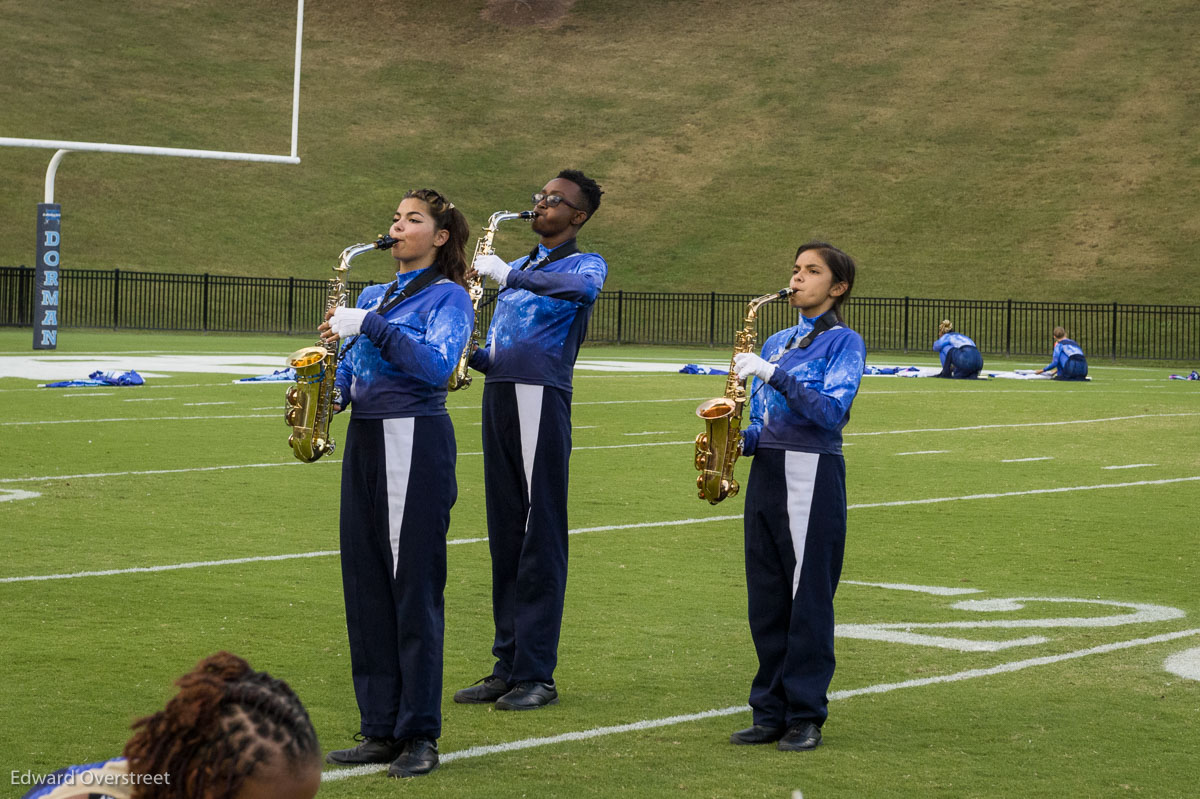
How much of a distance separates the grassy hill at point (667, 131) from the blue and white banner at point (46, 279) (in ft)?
54.2

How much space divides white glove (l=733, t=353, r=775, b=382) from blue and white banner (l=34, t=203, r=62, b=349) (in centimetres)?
2343

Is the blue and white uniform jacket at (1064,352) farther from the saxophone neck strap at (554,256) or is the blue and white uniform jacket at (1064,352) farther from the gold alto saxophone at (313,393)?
the gold alto saxophone at (313,393)

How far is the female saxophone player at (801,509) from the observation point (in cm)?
577

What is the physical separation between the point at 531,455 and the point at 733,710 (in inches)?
49.9

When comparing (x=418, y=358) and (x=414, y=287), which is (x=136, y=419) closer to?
(x=414, y=287)

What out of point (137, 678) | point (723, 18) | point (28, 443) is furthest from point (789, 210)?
point (137, 678)

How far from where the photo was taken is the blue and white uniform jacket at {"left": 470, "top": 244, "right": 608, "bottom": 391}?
641 centimetres

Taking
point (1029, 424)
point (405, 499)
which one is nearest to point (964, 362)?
point (1029, 424)

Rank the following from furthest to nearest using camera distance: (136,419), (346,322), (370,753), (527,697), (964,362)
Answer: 1. (964,362)
2. (136,419)
3. (527,697)
4. (370,753)
5. (346,322)

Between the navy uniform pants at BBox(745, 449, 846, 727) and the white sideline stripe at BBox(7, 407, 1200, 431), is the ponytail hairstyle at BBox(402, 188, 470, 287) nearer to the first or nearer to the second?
the navy uniform pants at BBox(745, 449, 846, 727)

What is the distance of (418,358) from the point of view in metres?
5.31

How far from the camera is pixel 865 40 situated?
61250 millimetres

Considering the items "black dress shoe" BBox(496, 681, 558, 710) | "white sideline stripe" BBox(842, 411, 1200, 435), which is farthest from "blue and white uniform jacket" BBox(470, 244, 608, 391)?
"white sideline stripe" BBox(842, 411, 1200, 435)

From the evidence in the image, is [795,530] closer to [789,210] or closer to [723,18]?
[789,210]
